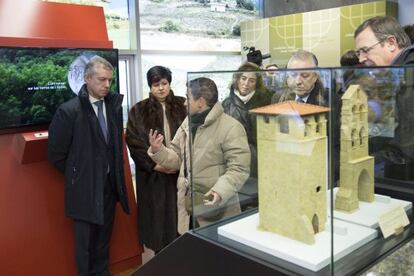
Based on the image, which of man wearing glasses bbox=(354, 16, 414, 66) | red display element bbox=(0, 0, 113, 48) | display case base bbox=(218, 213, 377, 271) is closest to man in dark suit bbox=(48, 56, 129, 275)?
red display element bbox=(0, 0, 113, 48)

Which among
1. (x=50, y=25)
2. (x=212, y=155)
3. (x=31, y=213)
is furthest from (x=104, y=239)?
(x=212, y=155)

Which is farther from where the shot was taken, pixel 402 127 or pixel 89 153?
pixel 89 153

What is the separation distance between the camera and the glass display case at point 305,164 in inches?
37.5

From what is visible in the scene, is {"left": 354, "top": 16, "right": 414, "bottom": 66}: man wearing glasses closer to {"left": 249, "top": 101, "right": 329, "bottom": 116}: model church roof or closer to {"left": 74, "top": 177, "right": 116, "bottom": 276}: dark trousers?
{"left": 249, "top": 101, "right": 329, "bottom": 116}: model church roof

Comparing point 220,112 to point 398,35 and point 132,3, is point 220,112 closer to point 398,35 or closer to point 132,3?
point 398,35

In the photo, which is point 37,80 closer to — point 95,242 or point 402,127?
point 95,242

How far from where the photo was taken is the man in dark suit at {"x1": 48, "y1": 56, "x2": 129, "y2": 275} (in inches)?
109

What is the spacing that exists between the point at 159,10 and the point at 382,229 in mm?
5103

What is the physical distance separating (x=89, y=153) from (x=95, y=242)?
710mm

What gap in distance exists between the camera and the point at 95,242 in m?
3.06

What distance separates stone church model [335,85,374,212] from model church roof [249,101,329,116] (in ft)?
0.36

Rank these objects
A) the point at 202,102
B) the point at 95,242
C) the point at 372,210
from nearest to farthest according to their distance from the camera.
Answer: the point at 372,210, the point at 202,102, the point at 95,242

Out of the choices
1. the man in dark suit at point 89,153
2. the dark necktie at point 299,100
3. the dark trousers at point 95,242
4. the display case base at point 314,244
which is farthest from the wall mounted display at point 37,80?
the dark necktie at point 299,100

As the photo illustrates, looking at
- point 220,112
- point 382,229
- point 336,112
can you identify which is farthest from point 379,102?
point 220,112
